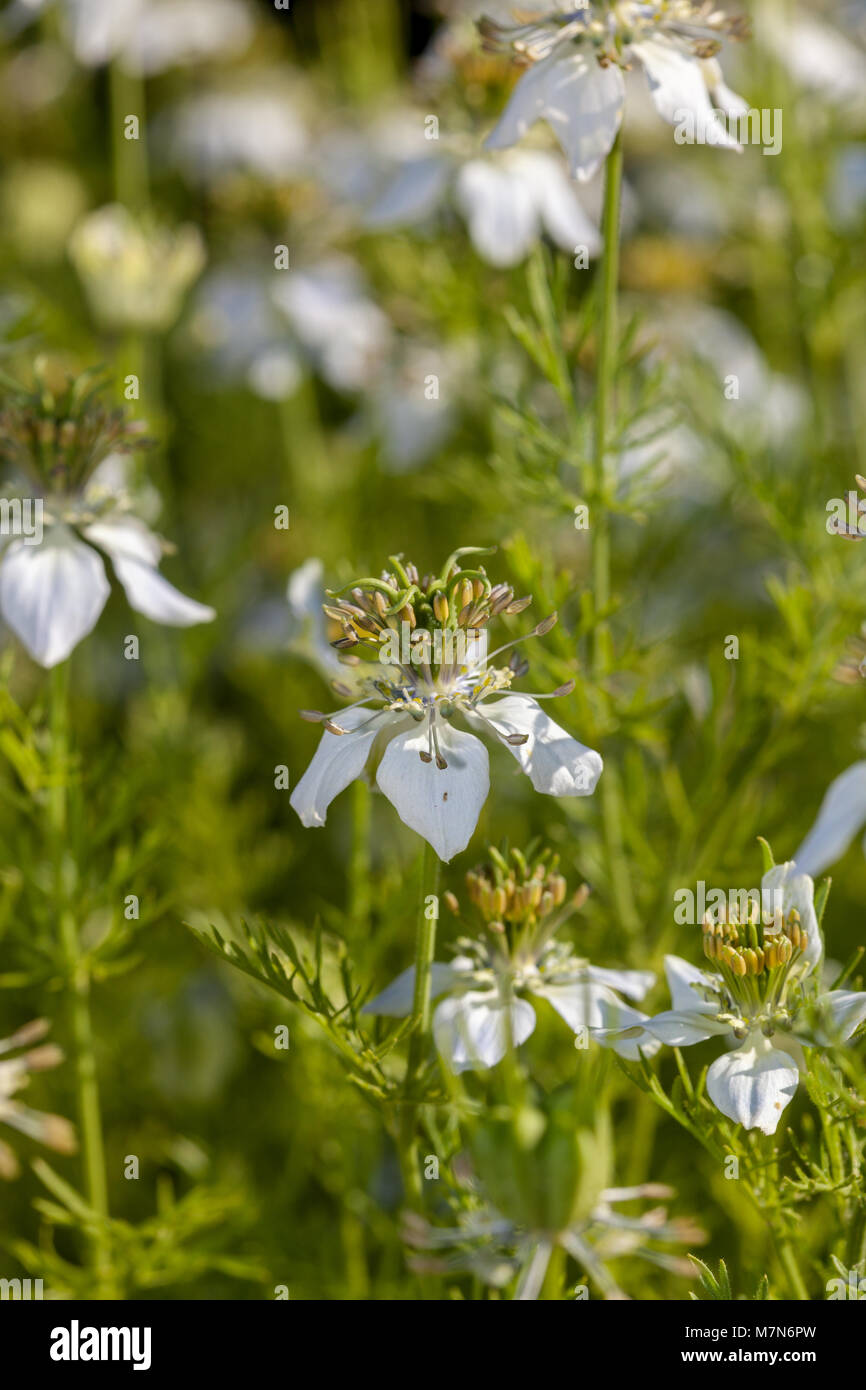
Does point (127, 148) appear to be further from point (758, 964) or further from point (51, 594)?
point (758, 964)

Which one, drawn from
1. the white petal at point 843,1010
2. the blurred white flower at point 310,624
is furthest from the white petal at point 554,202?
the white petal at point 843,1010

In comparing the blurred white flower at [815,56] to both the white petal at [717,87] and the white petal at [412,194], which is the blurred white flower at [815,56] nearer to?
the white petal at [412,194]

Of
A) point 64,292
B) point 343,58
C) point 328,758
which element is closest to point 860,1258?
point 328,758

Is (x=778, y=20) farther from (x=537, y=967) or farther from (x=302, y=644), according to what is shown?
(x=537, y=967)

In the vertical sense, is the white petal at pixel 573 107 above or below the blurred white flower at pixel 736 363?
below

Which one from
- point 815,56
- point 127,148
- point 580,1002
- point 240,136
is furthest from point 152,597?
point 127,148

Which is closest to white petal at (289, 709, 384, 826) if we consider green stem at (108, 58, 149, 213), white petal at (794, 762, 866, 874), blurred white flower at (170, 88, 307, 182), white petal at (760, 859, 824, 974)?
white petal at (760, 859, 824, 974)
